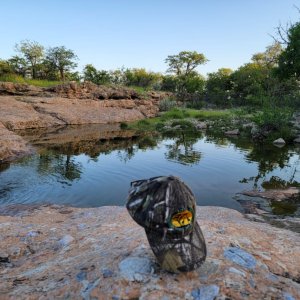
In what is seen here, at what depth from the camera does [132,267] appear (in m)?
3.22

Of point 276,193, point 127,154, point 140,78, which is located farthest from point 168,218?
point 140,78

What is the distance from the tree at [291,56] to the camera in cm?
1512

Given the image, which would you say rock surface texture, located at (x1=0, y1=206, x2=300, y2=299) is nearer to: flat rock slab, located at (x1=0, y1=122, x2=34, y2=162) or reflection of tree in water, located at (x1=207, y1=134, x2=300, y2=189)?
reflection of tree in water, located at (x1=207, y1=134, x2=300, y2=189)

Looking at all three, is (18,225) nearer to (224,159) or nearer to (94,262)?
(94,262)

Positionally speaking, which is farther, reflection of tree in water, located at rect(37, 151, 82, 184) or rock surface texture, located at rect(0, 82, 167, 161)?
rock surface texture, located at rect(0, 82, 167, 161)

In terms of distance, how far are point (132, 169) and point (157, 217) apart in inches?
395

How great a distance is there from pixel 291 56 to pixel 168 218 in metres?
15.9

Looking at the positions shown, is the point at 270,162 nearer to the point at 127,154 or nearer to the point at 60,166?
the point at 127,154

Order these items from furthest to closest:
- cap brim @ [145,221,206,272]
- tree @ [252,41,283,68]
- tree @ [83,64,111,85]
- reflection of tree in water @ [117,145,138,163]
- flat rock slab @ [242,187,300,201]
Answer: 1. tree @ [252,41,283,68]
2. tree @ [83,64,111,85]
3. reflection of tree in water @ [117,145,138,163]
4. flat rock slab @ [242,187,300,201]
5. cap brim @ [145,221,206,272]

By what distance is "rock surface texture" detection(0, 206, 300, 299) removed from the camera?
2916 mm

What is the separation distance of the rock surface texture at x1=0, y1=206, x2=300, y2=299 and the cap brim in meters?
0.11

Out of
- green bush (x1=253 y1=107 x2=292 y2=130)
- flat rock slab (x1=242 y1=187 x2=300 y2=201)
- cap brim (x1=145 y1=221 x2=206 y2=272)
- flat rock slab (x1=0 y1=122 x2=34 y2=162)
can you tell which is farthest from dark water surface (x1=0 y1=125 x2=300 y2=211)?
cap brim (x1=145 y1=221 x2=206 y2=272)

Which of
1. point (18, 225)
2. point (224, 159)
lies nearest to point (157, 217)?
point (18, 225)

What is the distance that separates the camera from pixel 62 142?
19.7m
